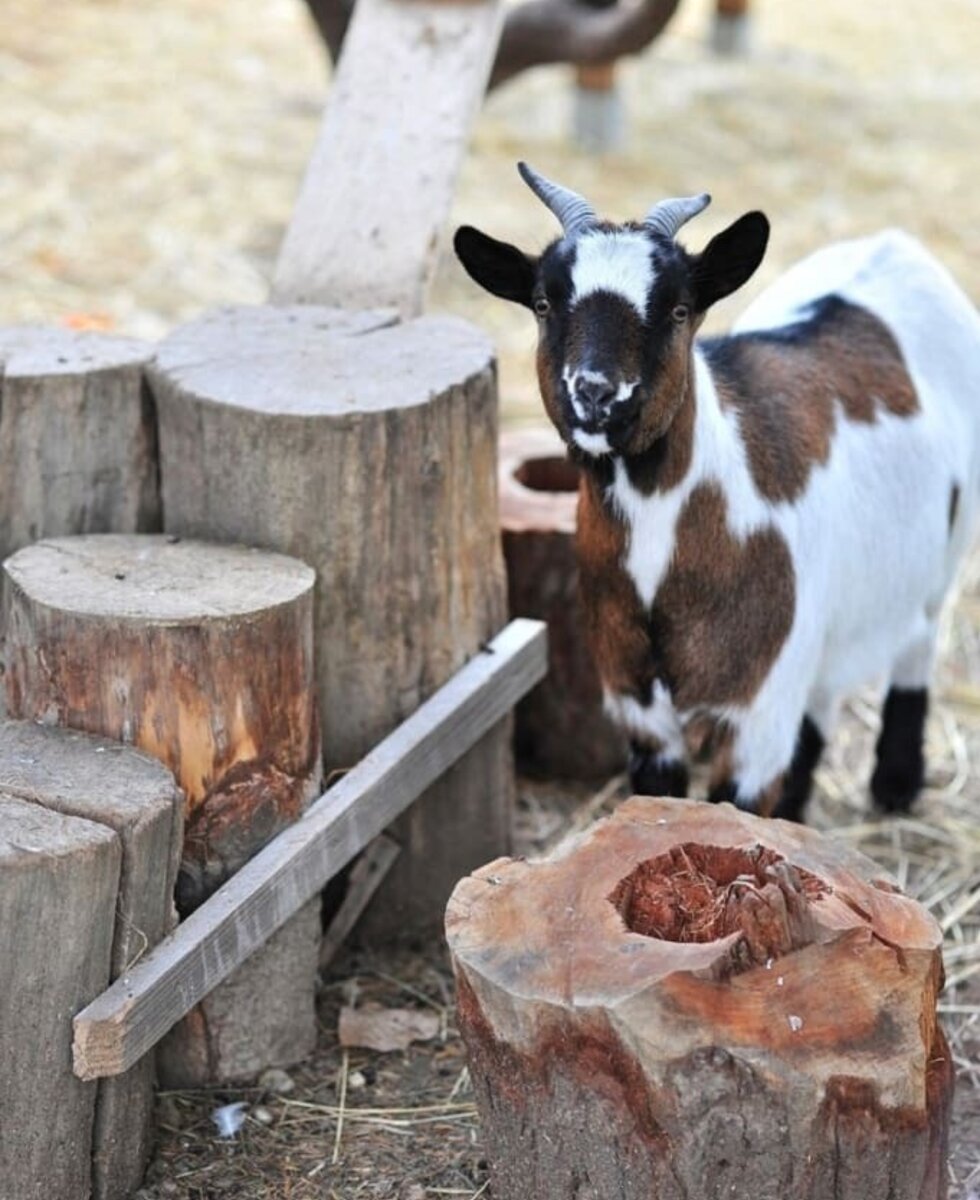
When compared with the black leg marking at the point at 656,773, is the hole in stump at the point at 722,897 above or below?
above

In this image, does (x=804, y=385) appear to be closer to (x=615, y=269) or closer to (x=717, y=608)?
(x=717, y=608)

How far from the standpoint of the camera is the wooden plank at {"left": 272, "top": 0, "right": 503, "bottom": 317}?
16.2 feet

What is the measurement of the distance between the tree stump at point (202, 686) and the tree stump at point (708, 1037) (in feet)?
2.16

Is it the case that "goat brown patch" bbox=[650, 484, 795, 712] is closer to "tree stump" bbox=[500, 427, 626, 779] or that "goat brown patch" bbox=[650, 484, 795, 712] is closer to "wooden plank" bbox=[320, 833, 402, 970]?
"wooden plank" bbox=[320, 833, 402, 970]

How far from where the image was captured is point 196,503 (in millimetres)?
4160

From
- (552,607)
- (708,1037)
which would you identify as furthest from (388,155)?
(708,1037)

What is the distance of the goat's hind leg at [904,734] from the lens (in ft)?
17.5

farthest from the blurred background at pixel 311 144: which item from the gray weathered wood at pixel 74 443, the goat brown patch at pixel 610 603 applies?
the goat brown patch at pixel 610 603

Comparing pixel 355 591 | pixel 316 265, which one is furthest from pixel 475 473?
pixel 316 265

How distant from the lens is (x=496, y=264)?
3.92 meters

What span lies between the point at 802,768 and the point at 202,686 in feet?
6.20

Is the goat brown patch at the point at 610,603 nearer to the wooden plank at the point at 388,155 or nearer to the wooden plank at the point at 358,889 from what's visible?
the wooden plank at the point at 358,889

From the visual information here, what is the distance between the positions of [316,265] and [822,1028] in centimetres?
257

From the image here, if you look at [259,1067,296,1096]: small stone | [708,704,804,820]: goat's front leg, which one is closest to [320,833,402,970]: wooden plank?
[259,1067,296,1096]: small stone
